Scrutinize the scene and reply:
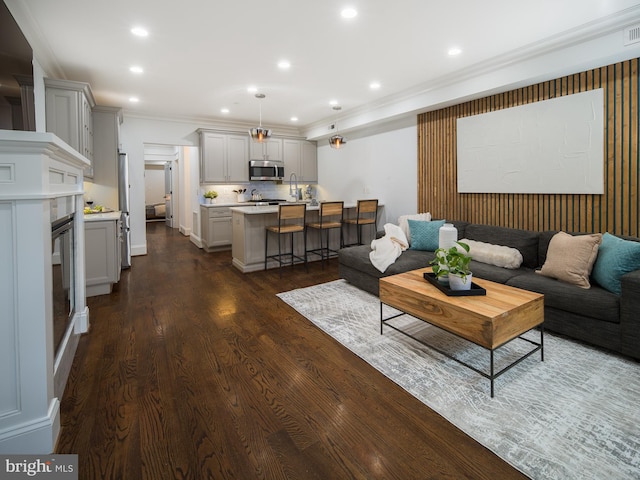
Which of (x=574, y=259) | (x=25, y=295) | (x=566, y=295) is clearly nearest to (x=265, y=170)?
(x=574, y=259)

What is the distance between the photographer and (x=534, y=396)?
1.97 meters

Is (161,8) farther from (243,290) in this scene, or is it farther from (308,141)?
(308,141)

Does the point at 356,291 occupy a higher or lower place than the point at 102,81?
lower

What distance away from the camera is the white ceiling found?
108 inches

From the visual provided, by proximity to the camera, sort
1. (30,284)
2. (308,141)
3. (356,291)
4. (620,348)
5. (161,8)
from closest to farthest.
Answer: (30,284), (620,348), (161,8), (356,291), (308,141)

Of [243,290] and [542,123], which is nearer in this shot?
[542,123]

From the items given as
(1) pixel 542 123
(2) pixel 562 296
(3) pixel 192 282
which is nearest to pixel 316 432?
(2) pixel 562 296

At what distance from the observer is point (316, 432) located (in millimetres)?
1722

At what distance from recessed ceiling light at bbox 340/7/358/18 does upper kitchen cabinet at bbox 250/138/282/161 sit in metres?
4.63

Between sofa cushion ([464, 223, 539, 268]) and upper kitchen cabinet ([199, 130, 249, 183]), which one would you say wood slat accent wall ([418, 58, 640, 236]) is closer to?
sofa cushion ([464, 223, 539, 268])

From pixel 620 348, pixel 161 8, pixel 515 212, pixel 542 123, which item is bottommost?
pixel 620 348

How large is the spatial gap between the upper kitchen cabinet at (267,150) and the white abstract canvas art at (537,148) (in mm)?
A: 4113

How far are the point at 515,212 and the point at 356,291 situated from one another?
2.22 meters

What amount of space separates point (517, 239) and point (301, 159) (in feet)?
17.5
